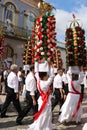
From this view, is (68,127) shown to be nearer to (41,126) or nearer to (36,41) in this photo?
(41,126)

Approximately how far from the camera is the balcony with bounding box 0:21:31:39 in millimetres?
24763

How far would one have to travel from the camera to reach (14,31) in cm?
2584

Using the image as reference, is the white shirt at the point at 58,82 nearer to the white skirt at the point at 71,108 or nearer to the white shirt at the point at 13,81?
the white skirt at the point at 71,108

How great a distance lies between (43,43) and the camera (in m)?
8.43

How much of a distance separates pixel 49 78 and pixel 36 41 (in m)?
1.47

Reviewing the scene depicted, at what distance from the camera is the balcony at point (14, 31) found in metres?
24.8

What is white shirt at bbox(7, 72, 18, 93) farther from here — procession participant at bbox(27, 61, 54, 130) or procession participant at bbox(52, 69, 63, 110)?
procession participant at bbox(27, 61, 54, 130)

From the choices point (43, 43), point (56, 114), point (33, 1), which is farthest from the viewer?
point (33, 1)

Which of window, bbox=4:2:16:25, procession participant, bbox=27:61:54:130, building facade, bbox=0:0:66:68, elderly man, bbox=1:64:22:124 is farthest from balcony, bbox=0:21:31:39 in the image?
procession participant, bbox=27:61:54:130

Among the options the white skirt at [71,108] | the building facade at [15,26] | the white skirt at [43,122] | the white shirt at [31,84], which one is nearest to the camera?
the white skirt at [43,122]

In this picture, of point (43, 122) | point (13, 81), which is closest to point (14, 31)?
point (13, 81)

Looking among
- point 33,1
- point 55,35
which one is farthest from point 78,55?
point 33,1

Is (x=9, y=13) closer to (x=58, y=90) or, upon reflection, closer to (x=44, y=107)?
(x=58, y=90)

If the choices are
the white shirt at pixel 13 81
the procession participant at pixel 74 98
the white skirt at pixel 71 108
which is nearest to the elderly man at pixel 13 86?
the white shirt at pixel 13 81
